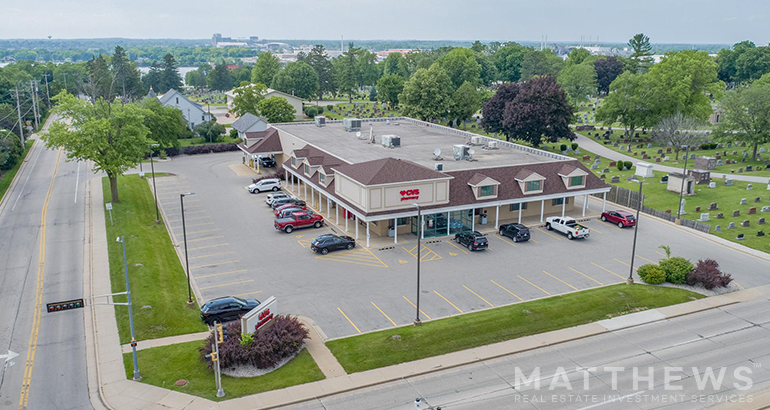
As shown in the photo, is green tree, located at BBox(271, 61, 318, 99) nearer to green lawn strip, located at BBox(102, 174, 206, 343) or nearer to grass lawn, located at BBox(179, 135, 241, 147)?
grass lawn, located at BBox(179, 135, 241, 147)

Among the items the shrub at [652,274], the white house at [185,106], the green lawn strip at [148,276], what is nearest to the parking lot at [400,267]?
the shrub at [652,274]

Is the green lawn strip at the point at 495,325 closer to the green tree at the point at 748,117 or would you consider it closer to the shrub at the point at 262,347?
the shrub at the point at 262,347

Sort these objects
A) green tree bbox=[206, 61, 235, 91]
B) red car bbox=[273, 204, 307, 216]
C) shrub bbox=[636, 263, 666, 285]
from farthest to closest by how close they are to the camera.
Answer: green tree bbox=[206, 61, 235, 91] → red car bbox=[273, 204, 307, 216] → shrub bbox=[636, 263, 666, 285]

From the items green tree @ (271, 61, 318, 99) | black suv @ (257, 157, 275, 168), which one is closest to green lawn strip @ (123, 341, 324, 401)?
black suv @ (257, 157, 275, 168)

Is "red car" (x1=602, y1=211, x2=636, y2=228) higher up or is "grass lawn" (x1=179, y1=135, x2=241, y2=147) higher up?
"grass lawn" (x1=179, y1=135, x2=241, y2=147)

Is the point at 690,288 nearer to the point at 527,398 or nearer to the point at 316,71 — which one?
the point at 527,398

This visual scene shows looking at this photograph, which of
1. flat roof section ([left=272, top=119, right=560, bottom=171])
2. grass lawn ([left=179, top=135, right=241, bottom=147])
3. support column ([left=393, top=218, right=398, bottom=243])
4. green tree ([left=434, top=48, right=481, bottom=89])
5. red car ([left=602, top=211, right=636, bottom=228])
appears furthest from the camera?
green tree ([left=434, top=48, right=481, bottom=89])

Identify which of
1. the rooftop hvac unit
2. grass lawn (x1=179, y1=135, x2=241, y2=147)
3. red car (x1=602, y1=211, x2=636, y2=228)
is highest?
the rooftop hvac unit

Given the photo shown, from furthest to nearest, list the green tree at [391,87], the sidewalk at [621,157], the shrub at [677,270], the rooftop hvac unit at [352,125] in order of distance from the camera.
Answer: the green tree at [391,87]
the rooftop hvac unit at [352,125]
the sidewalk at [621,157]
the shrub at [677,270]
